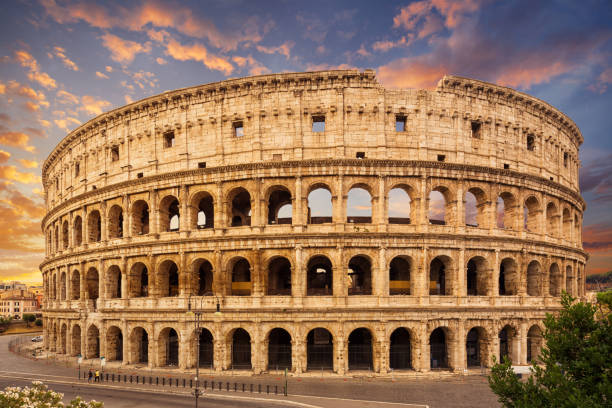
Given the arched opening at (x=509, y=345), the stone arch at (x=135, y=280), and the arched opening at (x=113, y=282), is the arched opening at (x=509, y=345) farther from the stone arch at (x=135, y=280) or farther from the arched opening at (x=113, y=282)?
the arched opening at (x=113, y=282)

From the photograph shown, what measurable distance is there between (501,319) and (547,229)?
11.8 m

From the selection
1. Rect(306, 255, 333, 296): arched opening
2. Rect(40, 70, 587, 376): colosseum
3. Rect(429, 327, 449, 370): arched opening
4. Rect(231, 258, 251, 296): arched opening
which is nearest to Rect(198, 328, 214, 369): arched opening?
Rect(40, 70, 587, 376): colosseum

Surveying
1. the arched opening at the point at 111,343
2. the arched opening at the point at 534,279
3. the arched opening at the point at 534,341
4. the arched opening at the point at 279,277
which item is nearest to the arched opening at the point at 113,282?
the arched opening at the point at 111,343

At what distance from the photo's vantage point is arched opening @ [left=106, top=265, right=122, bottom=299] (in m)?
35.3

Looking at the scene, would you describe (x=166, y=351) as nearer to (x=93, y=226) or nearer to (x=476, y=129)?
(x=93, y=226)

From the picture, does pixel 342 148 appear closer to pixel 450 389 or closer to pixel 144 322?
pixel 450 389

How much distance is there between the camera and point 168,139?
1364 inches

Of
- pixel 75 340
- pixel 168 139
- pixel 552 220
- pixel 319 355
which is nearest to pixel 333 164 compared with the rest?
pixel 319 355

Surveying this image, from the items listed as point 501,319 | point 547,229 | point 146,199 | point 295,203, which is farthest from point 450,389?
point 146,199

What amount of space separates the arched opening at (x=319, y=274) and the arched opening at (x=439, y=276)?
28.1 feet

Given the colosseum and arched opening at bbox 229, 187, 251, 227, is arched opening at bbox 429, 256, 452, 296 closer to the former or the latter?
the colosseum

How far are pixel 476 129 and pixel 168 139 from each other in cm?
2695

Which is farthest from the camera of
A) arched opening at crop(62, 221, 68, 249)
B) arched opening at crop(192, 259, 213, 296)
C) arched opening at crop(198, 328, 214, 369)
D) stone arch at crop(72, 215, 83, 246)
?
arched opening at crop(62, 221, 68, 249)

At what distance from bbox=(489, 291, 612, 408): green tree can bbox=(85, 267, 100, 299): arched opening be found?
36.9 m
